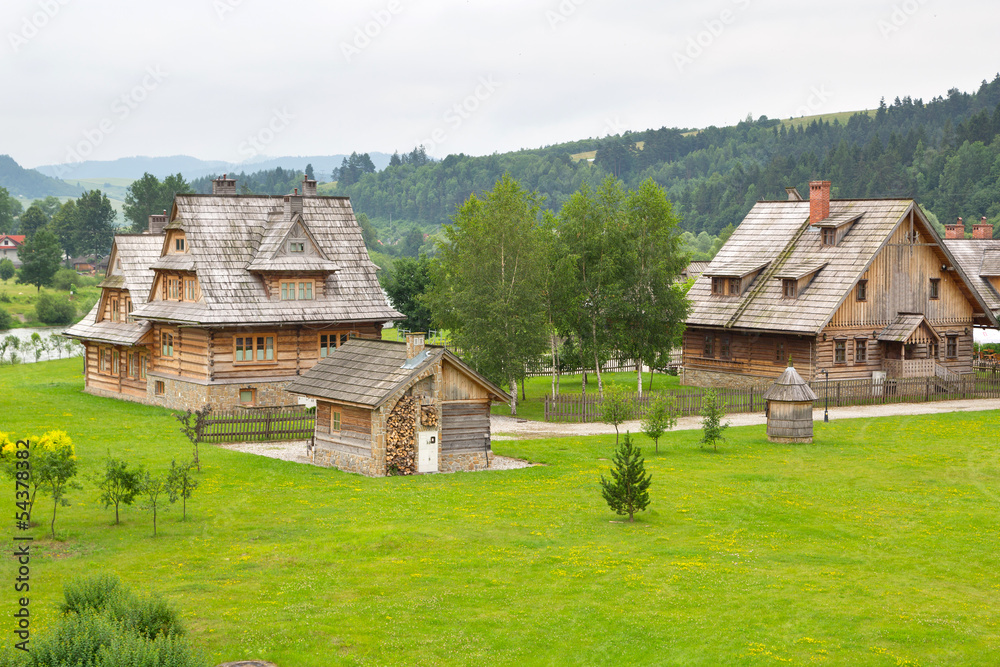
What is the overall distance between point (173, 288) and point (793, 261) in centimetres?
3069

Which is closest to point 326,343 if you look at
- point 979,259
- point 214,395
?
point 214,395

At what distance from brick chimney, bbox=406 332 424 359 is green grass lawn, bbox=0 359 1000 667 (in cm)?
386

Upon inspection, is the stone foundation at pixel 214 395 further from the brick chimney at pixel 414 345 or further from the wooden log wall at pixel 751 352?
the wooden log wall at pixel 751 352

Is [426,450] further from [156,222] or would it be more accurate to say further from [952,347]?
[952,347]

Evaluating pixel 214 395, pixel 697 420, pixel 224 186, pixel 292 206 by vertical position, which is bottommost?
pixel 697 420

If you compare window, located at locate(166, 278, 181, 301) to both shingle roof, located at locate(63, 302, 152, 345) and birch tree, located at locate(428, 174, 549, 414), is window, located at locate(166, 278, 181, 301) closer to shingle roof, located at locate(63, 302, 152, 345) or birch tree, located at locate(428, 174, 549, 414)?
shingle roof, located at locate(63, 302, 152, 345)

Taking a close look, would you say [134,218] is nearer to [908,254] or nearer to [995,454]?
[908,254]

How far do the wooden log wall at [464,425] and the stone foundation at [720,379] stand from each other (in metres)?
21.2

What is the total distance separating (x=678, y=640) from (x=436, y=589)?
5027 millimetres

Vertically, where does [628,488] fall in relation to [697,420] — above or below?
below

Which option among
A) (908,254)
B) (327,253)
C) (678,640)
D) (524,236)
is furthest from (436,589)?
(908,254)

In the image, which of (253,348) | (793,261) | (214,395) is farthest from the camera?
(793,261)

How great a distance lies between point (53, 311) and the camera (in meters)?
105

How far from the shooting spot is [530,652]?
17516 mm
